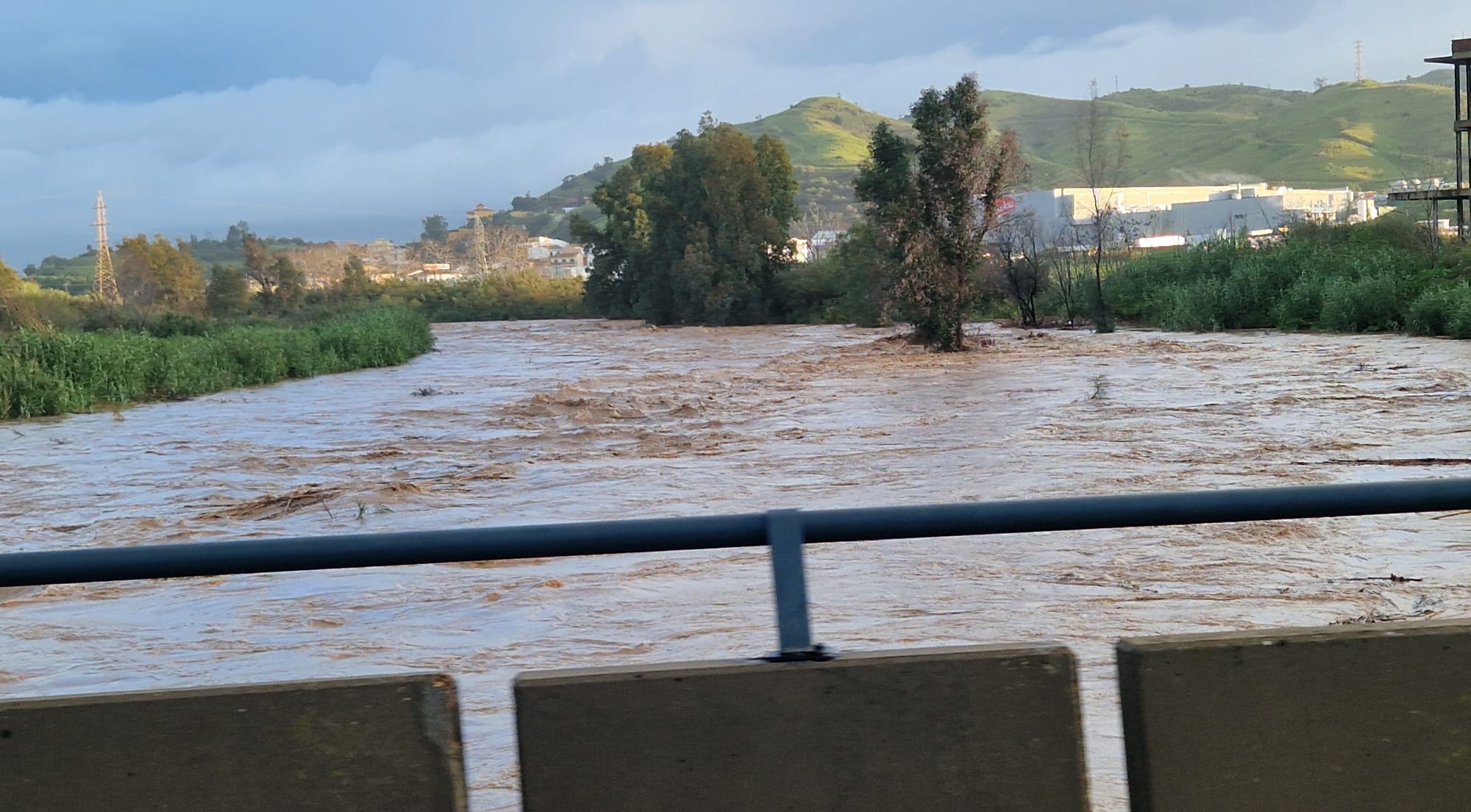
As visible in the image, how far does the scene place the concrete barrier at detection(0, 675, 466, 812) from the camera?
260 centimetres

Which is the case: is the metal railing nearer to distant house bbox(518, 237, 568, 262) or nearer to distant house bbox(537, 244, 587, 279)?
distant house bbox(537, 244, 587, 279)

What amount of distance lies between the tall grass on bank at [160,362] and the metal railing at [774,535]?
92.0 feet

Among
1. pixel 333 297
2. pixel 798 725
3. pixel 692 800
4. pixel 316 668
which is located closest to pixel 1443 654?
pixel 798 725

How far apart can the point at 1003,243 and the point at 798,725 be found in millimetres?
40575

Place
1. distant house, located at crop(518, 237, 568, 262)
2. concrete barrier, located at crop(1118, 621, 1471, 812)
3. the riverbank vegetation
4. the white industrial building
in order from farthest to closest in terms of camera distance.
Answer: distant house, located at crop(518, 237, 568, 262) → the white industrial building → the riverbank vegetation → concrete barrier, located at crop(1118, 621, 1471, 812)

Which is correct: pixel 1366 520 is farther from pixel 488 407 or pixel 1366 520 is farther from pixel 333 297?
pixel 333 297

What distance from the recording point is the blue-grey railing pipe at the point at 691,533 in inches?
99.4

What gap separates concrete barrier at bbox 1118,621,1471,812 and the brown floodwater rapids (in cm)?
310

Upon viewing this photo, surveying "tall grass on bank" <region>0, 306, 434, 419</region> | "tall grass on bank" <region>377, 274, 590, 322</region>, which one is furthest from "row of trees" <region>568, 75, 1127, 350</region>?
"tall grass on bank" <region>0, 306, 434, 419</region>

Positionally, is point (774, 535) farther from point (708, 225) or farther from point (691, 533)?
point (708, 225)

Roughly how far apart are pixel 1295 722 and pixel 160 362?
33.0m

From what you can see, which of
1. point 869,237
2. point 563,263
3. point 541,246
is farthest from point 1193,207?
point 541,246

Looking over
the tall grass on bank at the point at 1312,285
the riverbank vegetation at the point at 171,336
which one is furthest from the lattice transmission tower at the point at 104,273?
the tall grass on bank at the point at 1312,285

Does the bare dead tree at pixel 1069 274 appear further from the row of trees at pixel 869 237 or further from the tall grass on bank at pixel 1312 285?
the tall grass on bank at pixel 1312 285
